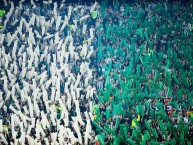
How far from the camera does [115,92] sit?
2.49m

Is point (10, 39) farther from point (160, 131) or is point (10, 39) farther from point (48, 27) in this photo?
point (160, 131)

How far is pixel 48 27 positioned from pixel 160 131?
219cm

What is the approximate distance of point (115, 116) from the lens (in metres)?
2.25

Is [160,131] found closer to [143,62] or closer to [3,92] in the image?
[143,62]

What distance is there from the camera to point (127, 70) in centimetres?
270

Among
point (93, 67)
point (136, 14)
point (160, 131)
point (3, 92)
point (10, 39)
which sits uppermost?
point (136, 14)

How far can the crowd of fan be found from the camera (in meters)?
2.13

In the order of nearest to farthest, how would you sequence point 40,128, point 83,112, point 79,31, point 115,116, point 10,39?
point 40,128 < point 115,116 < point 83,112 < point 10,39 < point 79,31

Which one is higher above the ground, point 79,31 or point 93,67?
point 79,31

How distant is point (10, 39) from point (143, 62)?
Answer: 178cm

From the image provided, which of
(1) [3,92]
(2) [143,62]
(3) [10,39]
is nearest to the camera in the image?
(1) [3,92]

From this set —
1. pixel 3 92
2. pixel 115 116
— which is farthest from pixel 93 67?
pixel 3 92

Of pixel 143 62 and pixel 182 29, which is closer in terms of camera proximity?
pixel 143 62

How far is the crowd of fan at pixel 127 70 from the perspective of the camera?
2.13 metres
